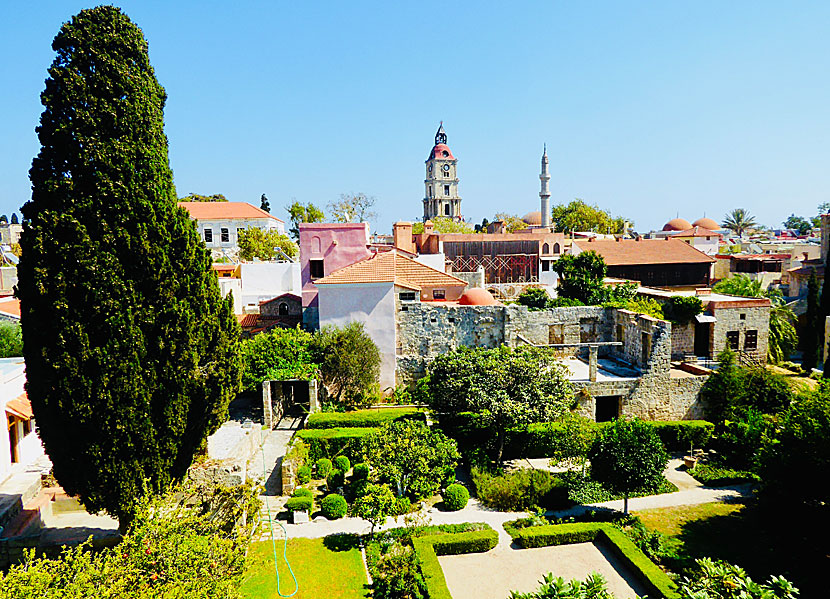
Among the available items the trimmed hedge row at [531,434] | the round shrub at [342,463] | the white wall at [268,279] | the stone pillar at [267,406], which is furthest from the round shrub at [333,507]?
the white wall at [268,279]

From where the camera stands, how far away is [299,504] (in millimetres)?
17969

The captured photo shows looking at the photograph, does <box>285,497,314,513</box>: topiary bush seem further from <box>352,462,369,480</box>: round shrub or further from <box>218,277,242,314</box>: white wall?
<box>218,277,242,314</box>: white wall

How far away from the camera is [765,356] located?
30.1 metres

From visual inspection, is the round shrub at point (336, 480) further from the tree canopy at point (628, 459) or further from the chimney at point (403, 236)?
the chimney at point (403, 236)

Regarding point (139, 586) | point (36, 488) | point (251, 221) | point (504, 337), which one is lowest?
point (36, 488)

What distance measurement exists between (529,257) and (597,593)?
4386 centimetres

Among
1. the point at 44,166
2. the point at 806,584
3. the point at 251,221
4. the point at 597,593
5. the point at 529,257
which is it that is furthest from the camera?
the point at 251,221

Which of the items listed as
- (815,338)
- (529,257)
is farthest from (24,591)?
(529,257)

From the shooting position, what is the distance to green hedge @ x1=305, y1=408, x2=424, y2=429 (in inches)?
927

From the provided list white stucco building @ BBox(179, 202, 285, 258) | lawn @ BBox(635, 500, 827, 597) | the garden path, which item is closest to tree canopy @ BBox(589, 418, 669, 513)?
the garden path

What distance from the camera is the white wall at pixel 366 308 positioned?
92.3ft

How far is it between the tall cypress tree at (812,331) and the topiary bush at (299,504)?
30.9m

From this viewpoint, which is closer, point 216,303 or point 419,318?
point 216,303

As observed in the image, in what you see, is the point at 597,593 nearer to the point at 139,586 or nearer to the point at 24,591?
the point at 139,586
